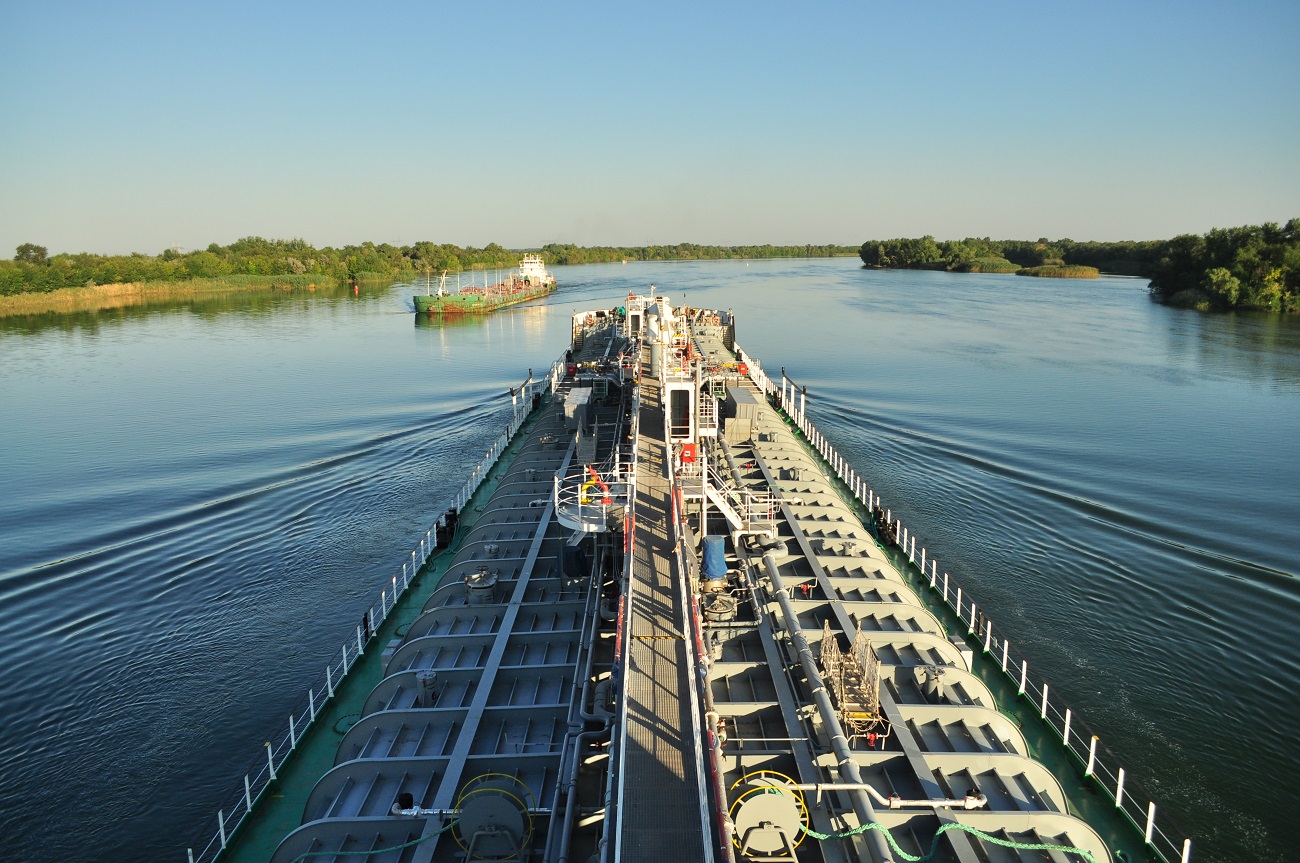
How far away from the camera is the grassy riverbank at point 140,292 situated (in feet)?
289

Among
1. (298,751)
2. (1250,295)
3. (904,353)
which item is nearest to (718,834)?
(298,751)

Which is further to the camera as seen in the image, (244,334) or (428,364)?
(244,334)

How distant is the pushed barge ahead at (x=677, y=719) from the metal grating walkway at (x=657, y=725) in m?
0.03

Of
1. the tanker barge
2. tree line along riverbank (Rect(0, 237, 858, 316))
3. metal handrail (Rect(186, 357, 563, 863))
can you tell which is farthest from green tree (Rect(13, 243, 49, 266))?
metal handrail (Rect(186, 357, 563, 863))

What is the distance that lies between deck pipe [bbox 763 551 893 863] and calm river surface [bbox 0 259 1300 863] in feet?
22.8

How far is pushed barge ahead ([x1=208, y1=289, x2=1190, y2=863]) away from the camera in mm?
8375

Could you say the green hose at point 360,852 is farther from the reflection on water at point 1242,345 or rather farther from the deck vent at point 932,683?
the reflection on water at point 1242,345

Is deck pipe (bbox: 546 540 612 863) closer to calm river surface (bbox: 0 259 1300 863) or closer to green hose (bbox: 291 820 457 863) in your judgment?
green hose (bbox: 291 820 457 863)

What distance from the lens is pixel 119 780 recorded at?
13625mm

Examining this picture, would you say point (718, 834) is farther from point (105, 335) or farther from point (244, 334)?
point (105, 335)

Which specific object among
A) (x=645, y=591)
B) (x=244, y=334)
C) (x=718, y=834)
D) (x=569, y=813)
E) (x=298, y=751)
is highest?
(x=244, y=334)

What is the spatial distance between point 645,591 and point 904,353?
46548 millimetres

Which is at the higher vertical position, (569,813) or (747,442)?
(747,442)

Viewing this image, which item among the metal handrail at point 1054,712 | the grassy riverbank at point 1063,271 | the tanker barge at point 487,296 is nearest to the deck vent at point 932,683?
the metal handrail at point 1054,712
